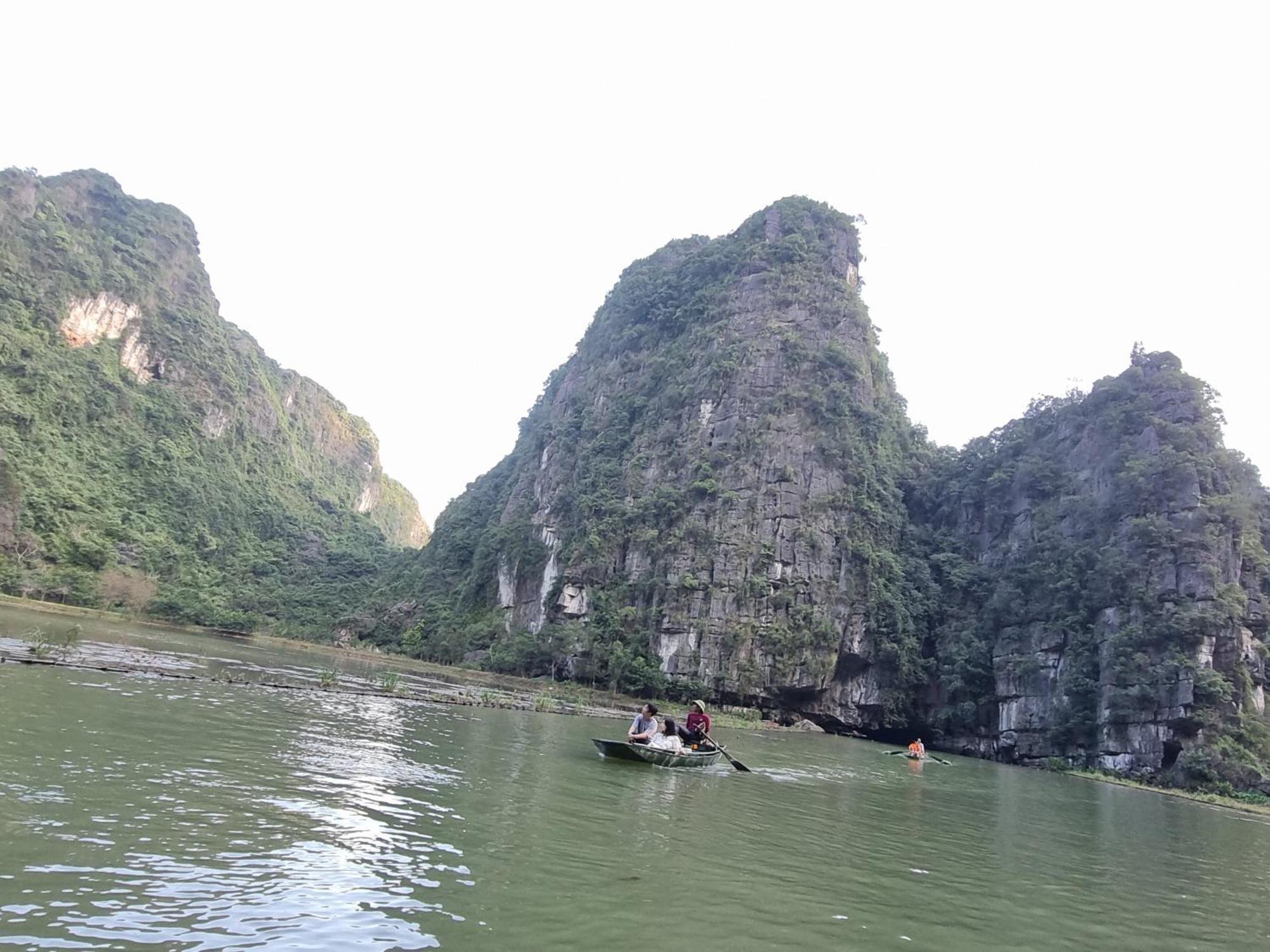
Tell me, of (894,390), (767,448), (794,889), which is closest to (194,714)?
(794,889)

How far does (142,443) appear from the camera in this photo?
92.0 meters

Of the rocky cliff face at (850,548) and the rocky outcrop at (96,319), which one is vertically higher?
the rocky outcrop at (96,319)

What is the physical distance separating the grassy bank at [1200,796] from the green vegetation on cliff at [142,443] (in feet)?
205

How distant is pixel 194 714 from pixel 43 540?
62901mm

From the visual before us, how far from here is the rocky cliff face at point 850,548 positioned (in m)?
44.3

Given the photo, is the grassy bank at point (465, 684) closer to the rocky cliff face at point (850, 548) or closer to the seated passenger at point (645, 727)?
the rocky cliff face at point (850, 548)

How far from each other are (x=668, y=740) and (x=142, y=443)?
9421cm

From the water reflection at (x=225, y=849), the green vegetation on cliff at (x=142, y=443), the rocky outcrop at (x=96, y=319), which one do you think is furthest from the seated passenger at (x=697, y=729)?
the rocky outcrop at (x=96, y=319)

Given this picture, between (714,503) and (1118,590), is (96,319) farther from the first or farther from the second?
(1118,590)

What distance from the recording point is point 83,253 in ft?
311

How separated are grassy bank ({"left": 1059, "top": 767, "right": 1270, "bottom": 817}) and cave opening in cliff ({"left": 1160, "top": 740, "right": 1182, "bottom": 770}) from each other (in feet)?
5.68

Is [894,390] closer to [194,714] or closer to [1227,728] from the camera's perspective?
[1227,728]

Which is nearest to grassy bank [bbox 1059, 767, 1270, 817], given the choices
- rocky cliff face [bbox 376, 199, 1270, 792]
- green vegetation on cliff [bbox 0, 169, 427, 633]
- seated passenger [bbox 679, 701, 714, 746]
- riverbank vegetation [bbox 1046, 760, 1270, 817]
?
riverbank vegetation [bbox 1046, 760, 1270, 817]

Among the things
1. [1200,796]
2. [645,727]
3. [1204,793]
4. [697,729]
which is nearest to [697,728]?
[697,729]
